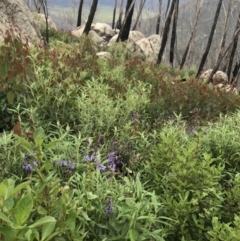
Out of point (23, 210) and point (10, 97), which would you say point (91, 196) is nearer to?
point (23, 210)

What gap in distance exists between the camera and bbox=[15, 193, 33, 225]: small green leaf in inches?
50.4

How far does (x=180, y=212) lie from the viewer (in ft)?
7.98

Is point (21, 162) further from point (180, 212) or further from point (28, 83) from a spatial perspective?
point (28, 83)

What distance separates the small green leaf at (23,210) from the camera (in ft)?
4.20

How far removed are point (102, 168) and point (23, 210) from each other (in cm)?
113

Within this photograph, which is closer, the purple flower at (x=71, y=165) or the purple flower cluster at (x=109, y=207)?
the purple flower cluster at (x=109, y=207)

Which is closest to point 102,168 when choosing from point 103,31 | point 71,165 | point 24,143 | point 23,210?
point 71,165

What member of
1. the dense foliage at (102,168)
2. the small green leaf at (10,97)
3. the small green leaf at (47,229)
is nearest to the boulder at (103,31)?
the dense foliage at (102,168)

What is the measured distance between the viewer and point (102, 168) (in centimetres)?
239

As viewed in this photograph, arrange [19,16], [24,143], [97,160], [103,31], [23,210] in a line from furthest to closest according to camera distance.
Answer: [103,31] → [19,16] → [97,160] → [24,143] → [23,210]

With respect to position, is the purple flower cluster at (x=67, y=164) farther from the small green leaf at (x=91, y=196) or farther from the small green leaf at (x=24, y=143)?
the small green leaf at (x=24, y=143)

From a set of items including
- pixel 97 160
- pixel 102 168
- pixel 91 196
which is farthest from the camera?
pixel 97 160

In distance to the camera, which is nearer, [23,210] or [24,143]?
[23,210]

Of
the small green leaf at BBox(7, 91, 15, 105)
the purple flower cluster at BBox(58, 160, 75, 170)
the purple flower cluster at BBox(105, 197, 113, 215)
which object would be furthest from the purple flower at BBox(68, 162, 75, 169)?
the small green leaf at BBox(7, 91, 15, 105)
